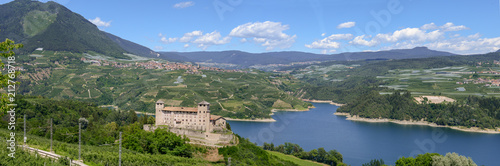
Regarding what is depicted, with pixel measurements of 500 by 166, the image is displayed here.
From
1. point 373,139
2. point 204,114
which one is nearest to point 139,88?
point 373,139

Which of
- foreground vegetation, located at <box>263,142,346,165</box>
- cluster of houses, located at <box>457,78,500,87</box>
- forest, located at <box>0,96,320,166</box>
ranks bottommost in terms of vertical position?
foreground vegetation, located at <box>263,142,346,165</box>

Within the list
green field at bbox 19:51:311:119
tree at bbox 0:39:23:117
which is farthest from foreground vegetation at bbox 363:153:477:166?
green field at bbox 19:51:311:119

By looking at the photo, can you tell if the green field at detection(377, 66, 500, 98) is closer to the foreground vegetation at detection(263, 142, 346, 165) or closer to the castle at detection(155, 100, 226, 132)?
the foreground vegetation at detection(263, 142, 346, 165)

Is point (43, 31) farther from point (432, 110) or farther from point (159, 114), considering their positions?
point (432, 110)

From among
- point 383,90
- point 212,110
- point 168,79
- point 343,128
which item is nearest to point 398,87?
point 383,90

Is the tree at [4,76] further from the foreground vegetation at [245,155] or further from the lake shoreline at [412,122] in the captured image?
the lake shoreline at [412,122]

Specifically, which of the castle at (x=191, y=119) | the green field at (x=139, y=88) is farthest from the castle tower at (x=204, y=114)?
the green field at (x=139, y=88)
